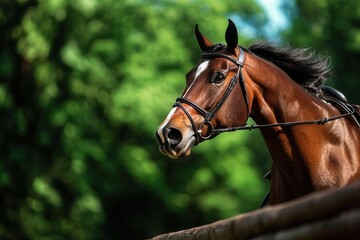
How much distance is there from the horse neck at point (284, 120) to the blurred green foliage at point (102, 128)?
1811cm

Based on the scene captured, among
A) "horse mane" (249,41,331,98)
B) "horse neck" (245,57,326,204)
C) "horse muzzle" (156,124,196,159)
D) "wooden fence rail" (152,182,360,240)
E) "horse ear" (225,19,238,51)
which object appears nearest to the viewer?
"wooden fence rail" (152,182,360,240)

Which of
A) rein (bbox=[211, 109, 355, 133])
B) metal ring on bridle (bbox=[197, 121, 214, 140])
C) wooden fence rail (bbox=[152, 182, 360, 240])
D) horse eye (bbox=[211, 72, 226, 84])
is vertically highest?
horse eye (bbox=[211, 72, 226, 84])

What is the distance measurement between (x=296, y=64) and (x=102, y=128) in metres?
19.2

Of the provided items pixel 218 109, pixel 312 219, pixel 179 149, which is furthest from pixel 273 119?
pixel 312 219

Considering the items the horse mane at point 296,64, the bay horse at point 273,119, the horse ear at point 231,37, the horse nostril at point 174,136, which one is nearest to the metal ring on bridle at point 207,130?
the bay horse at point 273,119

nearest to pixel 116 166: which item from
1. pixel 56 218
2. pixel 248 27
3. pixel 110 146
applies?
pixel 110 146

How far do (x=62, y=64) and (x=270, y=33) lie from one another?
17.0 meters

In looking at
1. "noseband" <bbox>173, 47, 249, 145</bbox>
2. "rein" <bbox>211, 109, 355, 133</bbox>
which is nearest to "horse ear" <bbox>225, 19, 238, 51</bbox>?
"noseband" <bbox>173, 47, 249, 145</bbox>

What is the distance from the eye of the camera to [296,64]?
802 centimetres

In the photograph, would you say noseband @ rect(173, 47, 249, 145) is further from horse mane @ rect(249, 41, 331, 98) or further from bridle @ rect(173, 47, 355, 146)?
horse mane @ rect(249, 41, 331, 98)

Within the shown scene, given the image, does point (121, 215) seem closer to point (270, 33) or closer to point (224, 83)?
point (270, 33)

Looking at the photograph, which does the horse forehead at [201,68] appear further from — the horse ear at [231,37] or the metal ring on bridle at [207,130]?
the metal ring on bridle at [207,130]

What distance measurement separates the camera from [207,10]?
29297 millimetres

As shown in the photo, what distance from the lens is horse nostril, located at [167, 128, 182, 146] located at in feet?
23.4
